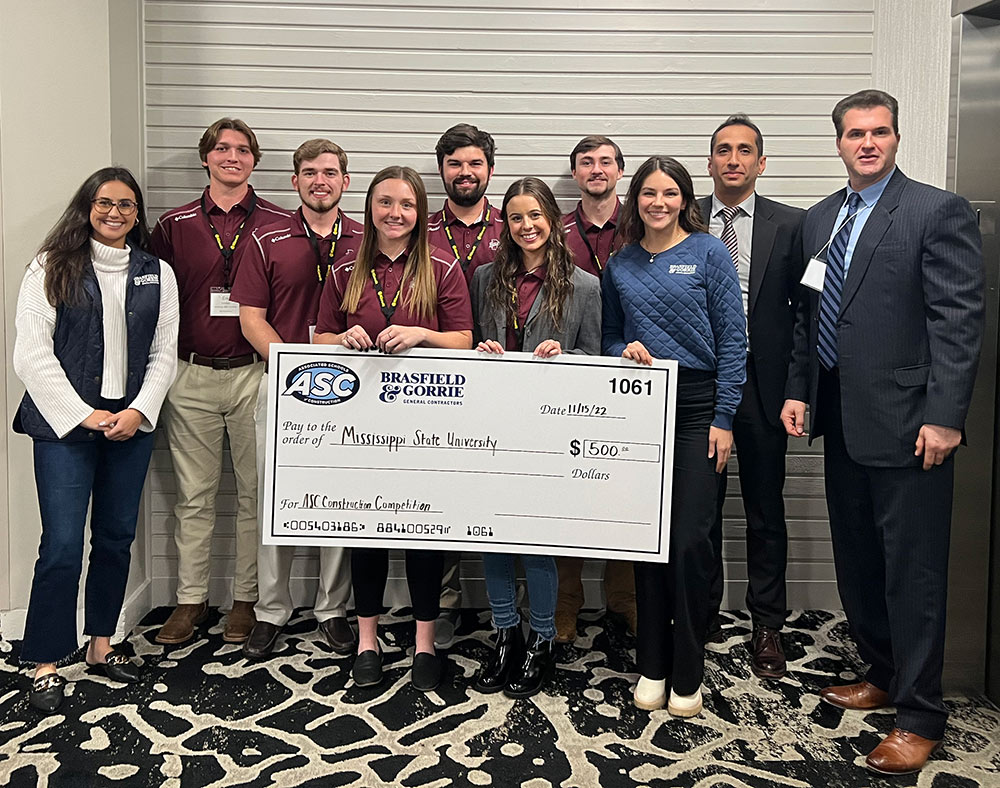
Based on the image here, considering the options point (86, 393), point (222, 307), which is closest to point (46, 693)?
point (86, 393)

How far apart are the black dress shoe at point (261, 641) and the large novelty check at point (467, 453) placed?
0.64 meters

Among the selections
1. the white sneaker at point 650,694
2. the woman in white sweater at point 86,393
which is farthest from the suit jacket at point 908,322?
the woman in white sweater at point 86,393

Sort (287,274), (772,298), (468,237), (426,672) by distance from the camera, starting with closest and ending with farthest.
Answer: (426,672) → (772,298) → (287,274) → (468,237)

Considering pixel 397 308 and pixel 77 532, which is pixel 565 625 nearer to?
pixel 397 308

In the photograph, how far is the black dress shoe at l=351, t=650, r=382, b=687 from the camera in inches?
126

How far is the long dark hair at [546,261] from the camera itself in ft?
9.87

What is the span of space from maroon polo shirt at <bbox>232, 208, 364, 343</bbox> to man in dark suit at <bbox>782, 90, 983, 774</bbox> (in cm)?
180

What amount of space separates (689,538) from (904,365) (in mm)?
872

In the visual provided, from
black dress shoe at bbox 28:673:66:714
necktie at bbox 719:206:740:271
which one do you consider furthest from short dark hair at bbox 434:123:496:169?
black dress shoe at bbox 28:673:66:714

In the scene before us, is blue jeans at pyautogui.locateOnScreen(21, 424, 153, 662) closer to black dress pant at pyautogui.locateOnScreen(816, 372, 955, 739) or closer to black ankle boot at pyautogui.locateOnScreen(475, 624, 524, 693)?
black ankle boot at pyautogui.locateOnScreen(475, 624, 524, 693)

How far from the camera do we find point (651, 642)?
3.08m

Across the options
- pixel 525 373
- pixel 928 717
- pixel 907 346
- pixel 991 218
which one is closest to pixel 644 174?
pixel 525 373

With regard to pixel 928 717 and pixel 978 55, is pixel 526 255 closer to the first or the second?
pixel 978 55

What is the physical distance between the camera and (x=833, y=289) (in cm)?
294
